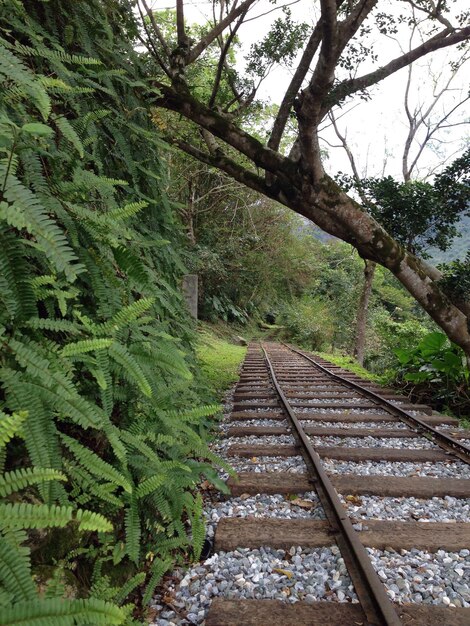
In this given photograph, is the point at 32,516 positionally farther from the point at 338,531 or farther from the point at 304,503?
the point at 304,503

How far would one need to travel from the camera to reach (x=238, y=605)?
201 centimetres

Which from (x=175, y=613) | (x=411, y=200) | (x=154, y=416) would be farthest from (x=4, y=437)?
(x=411, y=200)

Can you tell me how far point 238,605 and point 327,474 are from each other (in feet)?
6.00

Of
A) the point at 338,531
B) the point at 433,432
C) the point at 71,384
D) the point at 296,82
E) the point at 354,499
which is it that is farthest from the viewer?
the point at 296,82

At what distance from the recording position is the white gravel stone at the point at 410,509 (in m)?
2.96

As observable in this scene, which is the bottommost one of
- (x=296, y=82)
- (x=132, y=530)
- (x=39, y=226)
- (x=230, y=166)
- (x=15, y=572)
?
(x=132, y=530)

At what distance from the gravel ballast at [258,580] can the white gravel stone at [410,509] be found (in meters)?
0.66

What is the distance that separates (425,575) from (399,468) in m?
1.70

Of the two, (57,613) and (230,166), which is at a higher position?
(230,166)

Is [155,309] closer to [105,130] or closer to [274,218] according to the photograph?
[105,130]

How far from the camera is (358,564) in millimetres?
2262

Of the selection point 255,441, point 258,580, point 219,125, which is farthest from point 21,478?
point 219,125

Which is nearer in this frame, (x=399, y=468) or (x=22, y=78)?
(x=22, y=78)

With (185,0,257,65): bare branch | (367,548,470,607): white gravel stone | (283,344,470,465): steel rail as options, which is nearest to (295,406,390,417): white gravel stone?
(283,344,470,465): steel rail
